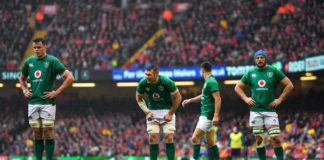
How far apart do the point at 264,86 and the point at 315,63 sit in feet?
40.2

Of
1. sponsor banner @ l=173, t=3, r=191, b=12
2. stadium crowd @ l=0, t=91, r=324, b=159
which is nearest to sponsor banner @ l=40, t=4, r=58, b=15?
stadium crowd @ l=0, t=91, r=324, b=159

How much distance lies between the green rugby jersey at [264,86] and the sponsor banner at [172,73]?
1516 cm

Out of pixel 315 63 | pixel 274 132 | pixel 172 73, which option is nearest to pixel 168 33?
pixel 172 73

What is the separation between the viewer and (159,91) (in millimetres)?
10297

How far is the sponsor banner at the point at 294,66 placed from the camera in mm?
22656

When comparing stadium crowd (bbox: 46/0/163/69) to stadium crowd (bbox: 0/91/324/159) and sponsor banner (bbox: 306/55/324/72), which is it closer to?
stadium crowd (bbox: 0/91/324/159)

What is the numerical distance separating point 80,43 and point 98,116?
4825 mm

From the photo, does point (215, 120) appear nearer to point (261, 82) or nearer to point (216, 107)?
point (216, 107)

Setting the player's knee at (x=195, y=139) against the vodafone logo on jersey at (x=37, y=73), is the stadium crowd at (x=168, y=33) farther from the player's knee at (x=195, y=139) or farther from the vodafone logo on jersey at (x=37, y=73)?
the vodafone logo on jersey at (x=37, y=73)

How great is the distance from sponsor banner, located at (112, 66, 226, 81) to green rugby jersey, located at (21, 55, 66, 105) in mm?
16989

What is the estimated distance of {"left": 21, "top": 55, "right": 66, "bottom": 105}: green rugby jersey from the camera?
367 inches

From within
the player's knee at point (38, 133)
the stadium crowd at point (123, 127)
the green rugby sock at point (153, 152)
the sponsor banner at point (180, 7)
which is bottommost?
the stadium crowd at point (123, 127)

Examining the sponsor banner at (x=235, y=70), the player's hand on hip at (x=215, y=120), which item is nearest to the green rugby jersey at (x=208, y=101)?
the player's hand on hip at (x=215, y=120)

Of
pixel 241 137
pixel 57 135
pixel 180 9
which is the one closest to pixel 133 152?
pixel 57 135
